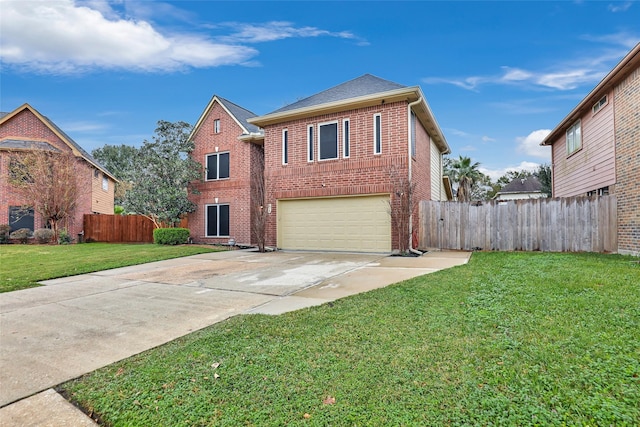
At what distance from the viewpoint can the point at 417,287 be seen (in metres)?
5.17

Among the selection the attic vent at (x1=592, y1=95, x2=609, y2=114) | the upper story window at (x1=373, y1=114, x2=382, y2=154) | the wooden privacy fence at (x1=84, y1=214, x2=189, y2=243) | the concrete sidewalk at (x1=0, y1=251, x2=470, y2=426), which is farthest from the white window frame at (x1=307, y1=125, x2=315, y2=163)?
the wooden privacy fence at (x1=84, y1=214, x2=189, y2=243)

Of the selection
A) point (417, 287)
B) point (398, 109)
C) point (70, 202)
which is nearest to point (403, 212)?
point (398, 109)

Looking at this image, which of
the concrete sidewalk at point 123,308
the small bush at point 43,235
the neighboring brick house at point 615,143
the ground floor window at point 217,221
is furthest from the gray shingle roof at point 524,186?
the small bush at point 43,235

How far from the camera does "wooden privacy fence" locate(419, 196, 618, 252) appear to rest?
31.9ft

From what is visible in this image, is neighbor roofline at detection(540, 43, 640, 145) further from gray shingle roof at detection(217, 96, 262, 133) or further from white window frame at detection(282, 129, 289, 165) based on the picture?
gray shingle roof at detection(217, 96, 262, 133)

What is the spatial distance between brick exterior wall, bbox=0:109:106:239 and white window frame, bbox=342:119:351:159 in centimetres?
1622

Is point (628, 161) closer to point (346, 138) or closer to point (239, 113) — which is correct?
point (346, 138)

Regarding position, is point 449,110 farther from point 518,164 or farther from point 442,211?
point 518,164

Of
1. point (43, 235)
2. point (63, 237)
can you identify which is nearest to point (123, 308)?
point (63, 237)

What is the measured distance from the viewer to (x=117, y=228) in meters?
19.7

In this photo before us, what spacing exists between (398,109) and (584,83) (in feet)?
32.1

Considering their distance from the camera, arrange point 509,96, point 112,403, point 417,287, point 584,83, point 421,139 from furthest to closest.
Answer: point 509,96 < point 584,83 < point 421,139 < point 417,287 < point 112,403

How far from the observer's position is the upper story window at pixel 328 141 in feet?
38.9

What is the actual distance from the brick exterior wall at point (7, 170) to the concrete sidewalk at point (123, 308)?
1424 cm
